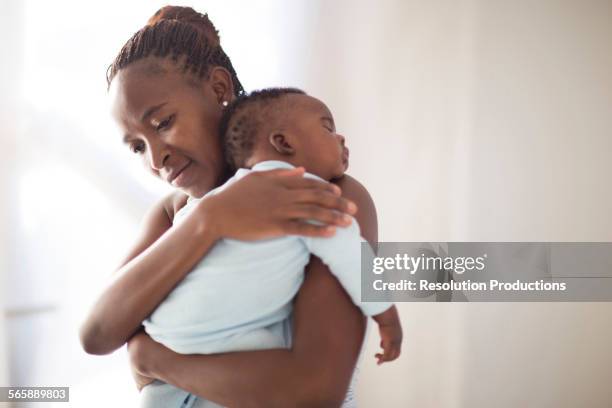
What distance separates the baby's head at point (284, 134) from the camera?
88 cm

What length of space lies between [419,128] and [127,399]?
1.25 meters

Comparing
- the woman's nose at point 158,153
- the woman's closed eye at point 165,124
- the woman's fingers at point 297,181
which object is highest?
the woman's closed eye at point 165,124

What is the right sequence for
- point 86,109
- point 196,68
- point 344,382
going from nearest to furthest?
1. point 344,382
2. point 196,68
3. point 86,109

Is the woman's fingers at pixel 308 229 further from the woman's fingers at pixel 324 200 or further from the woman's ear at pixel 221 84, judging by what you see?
the woman's ear at pixel 221 84

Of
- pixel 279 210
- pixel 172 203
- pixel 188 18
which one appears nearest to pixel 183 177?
pixel 172 203

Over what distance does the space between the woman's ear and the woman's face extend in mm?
30

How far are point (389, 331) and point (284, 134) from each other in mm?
328

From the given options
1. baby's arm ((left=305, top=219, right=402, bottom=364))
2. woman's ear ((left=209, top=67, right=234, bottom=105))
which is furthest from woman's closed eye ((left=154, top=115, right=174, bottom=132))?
baby's arm ((left=305, top=219, right=402, bottom=364))

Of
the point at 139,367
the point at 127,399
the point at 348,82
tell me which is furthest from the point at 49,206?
the point at 139,367

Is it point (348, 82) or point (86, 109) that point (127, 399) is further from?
point (348, 82)

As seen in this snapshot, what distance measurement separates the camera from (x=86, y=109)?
177 centimetres

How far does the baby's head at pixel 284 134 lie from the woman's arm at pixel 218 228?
0.11m

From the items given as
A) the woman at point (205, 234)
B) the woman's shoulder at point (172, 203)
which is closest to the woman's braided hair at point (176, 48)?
the woman at point (205, 234)

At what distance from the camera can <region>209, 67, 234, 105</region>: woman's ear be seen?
99cm
